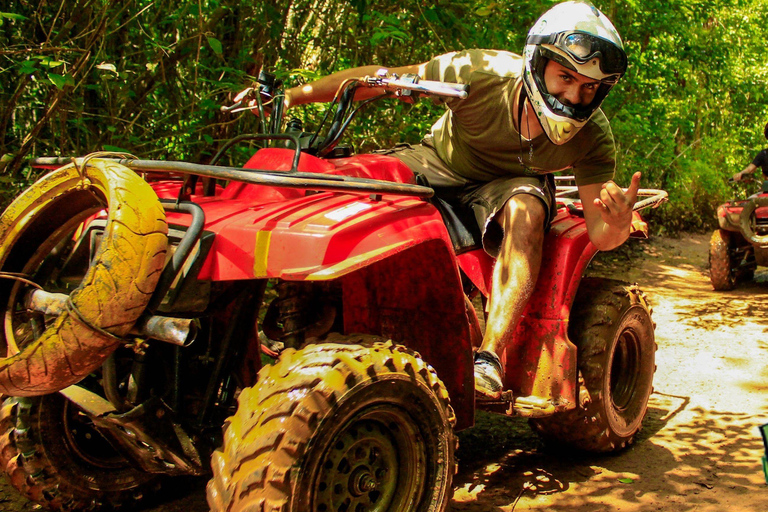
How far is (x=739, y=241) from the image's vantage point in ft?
29.5

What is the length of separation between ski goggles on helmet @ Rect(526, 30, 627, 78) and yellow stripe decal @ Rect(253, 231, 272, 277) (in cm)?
143

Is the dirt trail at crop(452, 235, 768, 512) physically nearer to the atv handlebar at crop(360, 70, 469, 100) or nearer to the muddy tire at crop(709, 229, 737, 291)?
the atv handlebar at crop(360, 70, 469, 100)

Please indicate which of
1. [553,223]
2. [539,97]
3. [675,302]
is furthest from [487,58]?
[675,302]

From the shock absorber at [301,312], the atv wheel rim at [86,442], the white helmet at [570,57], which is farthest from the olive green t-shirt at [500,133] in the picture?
the atv wheel rim at [86,442]

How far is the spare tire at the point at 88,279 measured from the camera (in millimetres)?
1981

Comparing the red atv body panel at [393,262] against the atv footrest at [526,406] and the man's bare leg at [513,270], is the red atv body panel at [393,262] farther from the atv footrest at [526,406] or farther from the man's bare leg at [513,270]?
the man's bare leg at [513,270]

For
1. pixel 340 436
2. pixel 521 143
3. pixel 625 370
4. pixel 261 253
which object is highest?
pixel 521 143

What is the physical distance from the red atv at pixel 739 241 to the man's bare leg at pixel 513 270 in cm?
651

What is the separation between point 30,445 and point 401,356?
4.96ft

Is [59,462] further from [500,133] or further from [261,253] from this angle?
[500,133]

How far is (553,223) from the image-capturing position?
339cm

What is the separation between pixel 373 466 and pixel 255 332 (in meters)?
0.92

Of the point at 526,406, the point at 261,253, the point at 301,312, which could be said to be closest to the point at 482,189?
the point at 526,406

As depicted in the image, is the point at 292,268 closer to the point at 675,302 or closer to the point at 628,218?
the point at 628,218
